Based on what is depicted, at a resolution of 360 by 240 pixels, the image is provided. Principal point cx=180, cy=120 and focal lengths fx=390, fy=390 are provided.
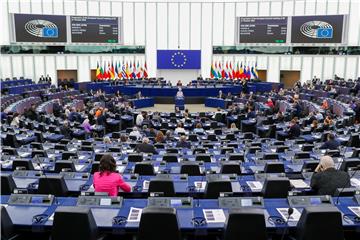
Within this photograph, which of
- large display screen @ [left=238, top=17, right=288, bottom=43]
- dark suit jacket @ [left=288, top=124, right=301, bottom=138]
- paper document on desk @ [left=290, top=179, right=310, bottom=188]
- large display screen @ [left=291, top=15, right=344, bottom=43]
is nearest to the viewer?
paper document on desk @ [left=290, top=179, right=310, bottom=188]

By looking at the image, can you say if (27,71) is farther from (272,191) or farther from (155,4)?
(272,191)

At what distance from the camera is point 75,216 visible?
439 centimetres

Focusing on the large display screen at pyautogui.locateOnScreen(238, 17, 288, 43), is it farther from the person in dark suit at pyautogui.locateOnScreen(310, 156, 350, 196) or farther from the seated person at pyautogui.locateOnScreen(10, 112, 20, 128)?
the person in dark suit at pyautogui.locateOnScreen(310, 156, 350, 196)

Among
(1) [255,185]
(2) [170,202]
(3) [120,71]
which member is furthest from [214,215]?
(3) [120,71]

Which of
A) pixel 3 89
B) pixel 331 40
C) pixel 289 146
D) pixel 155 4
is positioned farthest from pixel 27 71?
pixel 289 146

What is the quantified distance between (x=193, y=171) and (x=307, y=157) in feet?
10.6

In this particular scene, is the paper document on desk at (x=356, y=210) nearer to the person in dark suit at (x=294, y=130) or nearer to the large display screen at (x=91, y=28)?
the person in dark suit at (x=294, y=130)

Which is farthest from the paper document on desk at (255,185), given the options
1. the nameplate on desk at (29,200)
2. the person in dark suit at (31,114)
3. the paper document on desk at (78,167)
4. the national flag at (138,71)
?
the national flag at (138,71)

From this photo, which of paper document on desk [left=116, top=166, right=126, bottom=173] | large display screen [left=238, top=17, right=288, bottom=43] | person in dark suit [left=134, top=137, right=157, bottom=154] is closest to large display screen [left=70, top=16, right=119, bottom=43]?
large display screen [left=238, top=17, right=288, bottom=43]

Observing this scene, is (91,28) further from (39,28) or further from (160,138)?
(160,138)

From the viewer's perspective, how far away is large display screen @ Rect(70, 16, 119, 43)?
3403 centimetres

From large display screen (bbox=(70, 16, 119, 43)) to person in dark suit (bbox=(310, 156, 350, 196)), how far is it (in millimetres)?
30514

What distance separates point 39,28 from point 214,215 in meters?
31.6

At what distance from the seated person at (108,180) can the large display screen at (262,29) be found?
29677 millimetres
